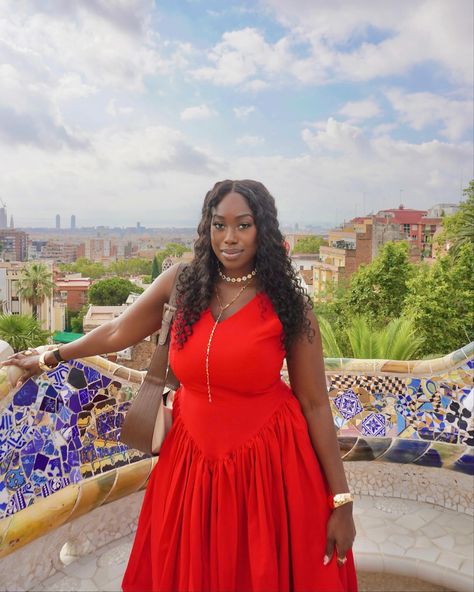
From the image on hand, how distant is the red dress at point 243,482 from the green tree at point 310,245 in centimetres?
6113

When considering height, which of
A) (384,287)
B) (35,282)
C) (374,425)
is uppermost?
(374,425)

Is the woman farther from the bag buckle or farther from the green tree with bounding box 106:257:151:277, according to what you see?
the green tree with bounding box 106:257:151:277

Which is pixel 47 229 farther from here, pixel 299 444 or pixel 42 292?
pixel 299 444

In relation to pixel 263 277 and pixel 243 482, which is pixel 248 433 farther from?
pixel 263 277

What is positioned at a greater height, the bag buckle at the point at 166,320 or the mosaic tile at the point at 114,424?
the bag buckle at the point at 166,320

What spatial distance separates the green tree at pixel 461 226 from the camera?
54.6 ft

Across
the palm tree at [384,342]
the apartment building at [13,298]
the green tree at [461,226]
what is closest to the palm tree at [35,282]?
the apartment building at [13,298]

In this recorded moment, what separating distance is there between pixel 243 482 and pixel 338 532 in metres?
0.27

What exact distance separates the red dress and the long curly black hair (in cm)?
3

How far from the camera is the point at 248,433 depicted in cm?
148

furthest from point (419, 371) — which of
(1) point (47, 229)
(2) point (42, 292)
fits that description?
(1) point (47, 229)

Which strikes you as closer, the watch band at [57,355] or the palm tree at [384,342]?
the watch band at [57,355]

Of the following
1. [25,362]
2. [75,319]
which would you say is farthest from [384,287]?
[75,319]

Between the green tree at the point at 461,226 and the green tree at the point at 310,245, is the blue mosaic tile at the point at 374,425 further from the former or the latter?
the green tree at the point at 310,245
